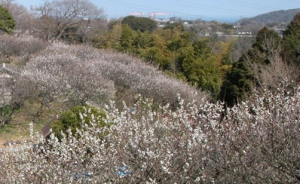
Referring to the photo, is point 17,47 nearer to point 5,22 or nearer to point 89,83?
point 5,22

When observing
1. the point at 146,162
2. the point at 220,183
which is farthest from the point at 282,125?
the point at 146,162

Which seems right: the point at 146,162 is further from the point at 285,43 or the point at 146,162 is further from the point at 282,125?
the point at 285,43

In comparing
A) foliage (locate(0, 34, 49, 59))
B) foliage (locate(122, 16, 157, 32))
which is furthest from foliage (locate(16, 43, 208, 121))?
foliage (locate(122, 16, 157, 32))

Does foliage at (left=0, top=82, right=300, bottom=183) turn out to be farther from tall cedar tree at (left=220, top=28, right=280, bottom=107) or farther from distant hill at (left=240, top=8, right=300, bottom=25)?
distant hill at (left=240, top=8, right=300, bottom=25)

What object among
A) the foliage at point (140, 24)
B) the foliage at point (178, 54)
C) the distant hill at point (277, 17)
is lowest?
the foliage at point (178, 54)

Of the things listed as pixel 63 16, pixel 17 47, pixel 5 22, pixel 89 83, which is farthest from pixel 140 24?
pixel 89 83

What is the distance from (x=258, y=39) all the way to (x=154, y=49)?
969 cm

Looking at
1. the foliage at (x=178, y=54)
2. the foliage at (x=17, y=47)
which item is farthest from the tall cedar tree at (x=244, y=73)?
the foliage at (x=17, y=47)

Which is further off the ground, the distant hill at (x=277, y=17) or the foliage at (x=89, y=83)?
the distant hill at (x=277, y=17)

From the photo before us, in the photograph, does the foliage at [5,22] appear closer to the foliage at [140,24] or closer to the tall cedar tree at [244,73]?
the tall cedar tree at [244,73]

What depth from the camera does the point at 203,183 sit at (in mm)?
3773

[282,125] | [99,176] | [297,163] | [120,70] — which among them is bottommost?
[120,70]

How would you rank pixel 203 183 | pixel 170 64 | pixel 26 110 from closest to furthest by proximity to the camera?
pixel 203 183, pixel 26 110, pixel 170 64

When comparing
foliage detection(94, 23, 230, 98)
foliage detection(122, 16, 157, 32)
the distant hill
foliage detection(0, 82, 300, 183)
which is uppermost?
the distant hill
